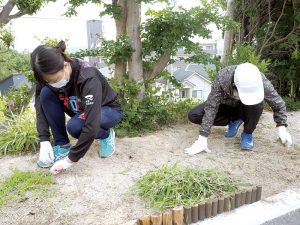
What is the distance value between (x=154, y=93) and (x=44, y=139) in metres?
1.58

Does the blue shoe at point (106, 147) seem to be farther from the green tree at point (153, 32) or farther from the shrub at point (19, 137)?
the green tree at point (153, 32)

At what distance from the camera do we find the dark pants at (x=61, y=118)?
2.55 meters

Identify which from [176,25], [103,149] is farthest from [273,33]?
[103,149]

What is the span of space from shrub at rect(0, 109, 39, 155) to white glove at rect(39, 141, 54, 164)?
0.53m

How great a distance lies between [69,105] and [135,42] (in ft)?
4.56

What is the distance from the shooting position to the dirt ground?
77.6 inches

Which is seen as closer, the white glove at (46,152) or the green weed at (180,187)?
the green weed at (180,187)

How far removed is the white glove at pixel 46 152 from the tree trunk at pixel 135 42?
145 centimetres

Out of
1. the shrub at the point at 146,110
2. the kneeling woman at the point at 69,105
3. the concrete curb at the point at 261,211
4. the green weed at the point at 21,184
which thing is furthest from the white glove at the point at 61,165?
the shrub at the point at 146,110

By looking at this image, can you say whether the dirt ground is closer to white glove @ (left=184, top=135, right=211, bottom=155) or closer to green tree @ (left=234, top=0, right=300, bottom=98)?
white glove @ (left=184, top=135, right=211, bottom=155)

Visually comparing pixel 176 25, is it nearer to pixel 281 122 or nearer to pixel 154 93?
pixel 154 93

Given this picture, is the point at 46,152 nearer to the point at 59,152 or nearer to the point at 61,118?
the point at 59,152

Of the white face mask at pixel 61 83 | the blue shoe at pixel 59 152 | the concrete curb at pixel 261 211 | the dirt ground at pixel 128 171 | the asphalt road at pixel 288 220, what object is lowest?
the asphalt road at pixel 288 220

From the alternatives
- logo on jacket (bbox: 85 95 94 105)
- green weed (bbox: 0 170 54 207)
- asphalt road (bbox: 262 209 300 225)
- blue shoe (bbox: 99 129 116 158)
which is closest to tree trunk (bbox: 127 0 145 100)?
blue shoe (bbox: 99 129 116 158)
